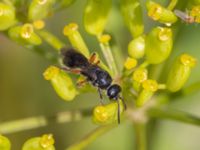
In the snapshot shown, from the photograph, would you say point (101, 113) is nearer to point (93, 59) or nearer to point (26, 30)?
point (93, 59)

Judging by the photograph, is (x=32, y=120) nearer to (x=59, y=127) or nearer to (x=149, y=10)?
(x=149, y=10)


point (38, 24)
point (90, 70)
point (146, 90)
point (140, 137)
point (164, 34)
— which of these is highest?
point (38, 24)

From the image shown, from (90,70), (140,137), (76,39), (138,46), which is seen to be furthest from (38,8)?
(140,137)

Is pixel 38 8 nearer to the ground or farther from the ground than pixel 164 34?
farther from the ground

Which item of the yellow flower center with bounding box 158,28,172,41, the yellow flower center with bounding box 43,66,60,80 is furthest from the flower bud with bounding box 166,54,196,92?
the yellow flower center with bounding box 43,66,60,80

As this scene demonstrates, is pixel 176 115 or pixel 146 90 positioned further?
pixel 176 115
